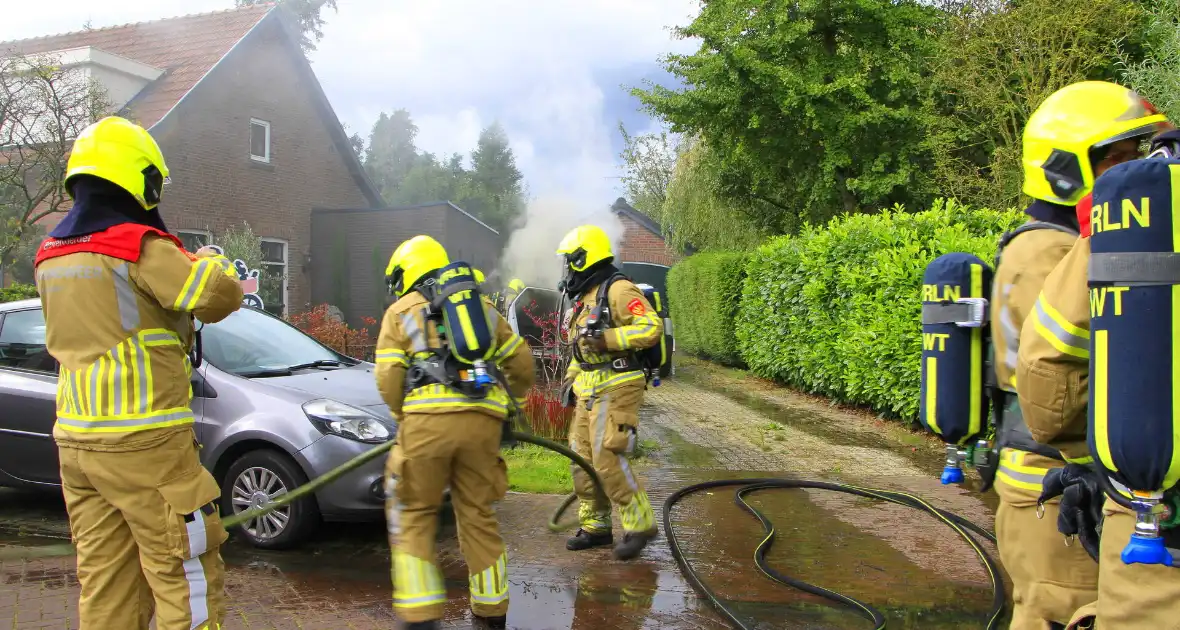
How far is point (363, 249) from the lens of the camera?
19281 mm

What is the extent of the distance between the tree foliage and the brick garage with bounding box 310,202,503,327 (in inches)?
647

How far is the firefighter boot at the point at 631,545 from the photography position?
487 centimetres

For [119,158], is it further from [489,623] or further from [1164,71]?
[1164,71]

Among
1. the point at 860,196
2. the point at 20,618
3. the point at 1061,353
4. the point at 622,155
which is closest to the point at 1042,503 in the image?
the point at 1061,353

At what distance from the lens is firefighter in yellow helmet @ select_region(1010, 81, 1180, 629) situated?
5.50 ft

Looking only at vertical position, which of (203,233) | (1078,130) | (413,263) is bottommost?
(413,263)

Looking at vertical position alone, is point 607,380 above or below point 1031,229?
below

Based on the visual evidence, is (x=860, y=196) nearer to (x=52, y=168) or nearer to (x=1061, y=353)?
(x=52, y=168)

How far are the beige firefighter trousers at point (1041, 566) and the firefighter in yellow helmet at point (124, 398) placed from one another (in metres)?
2.55

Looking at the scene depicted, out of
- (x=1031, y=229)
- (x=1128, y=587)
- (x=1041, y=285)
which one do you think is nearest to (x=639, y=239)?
(x=1031, y=229)

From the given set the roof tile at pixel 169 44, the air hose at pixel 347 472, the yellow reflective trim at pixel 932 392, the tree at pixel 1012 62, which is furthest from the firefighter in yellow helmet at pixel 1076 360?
the roof tile at pixel 169 44

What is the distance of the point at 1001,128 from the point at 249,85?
14.7m

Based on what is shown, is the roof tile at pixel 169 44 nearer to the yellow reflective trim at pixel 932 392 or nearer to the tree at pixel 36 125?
the tree at pixel 36 125

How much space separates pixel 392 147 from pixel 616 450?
5512cm
